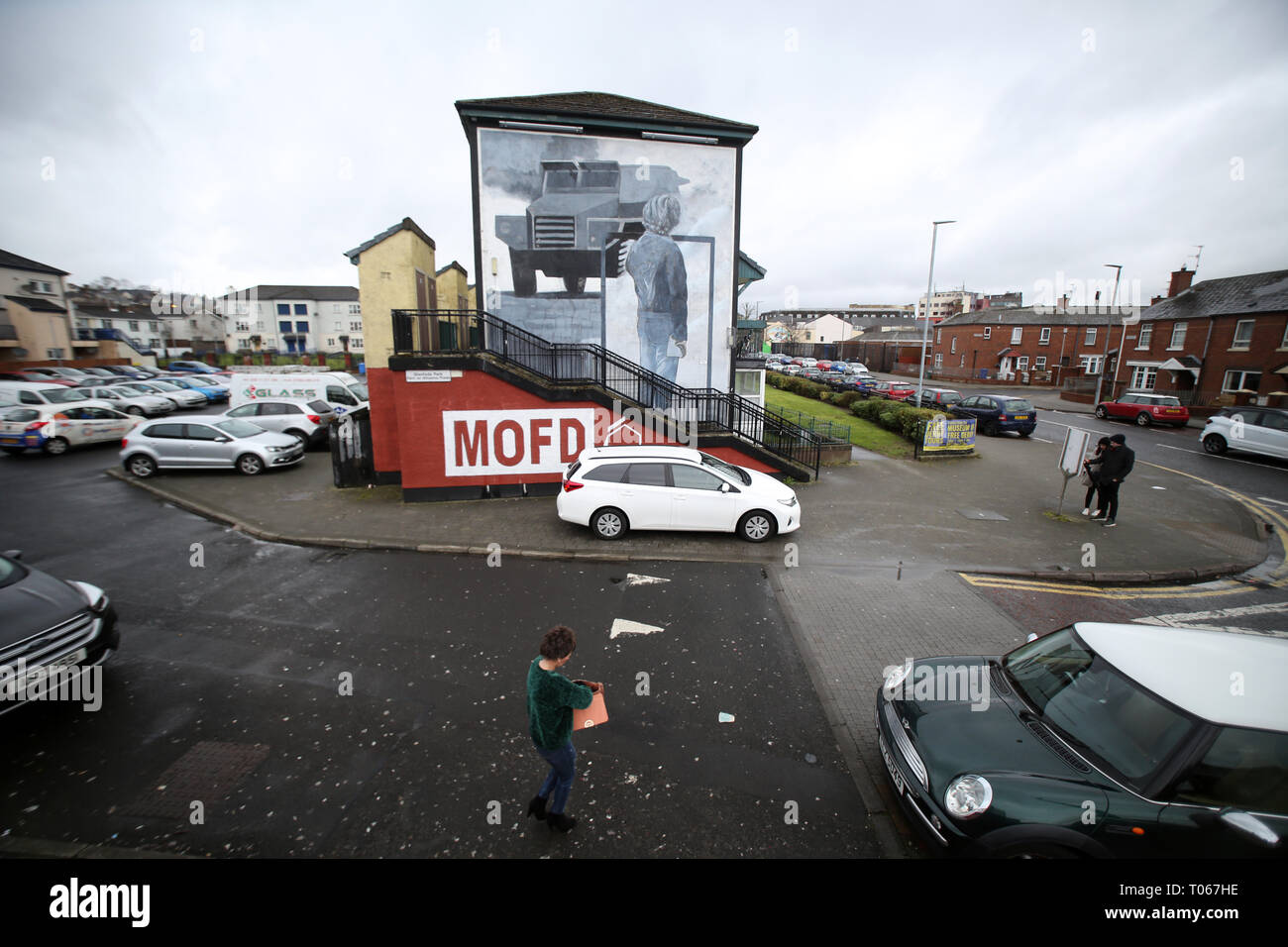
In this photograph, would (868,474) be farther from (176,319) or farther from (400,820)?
(176,319)

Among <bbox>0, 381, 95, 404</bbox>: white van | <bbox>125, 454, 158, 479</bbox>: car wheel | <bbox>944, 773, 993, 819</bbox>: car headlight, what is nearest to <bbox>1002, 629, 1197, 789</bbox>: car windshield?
<bbox>944, 773, 993, 819</bbox>: car headlight

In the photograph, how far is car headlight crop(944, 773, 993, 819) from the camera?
3.37 m

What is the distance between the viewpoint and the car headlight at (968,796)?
11.1ft

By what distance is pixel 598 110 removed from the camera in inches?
533

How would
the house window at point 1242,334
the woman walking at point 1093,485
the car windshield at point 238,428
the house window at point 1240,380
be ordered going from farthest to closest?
1. the house window at point 1242,334
2. the house window at point 1240,380
3. the car windshield at point 238,428
4. the woman walking at point 1093,485

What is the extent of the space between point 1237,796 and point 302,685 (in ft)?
24.3

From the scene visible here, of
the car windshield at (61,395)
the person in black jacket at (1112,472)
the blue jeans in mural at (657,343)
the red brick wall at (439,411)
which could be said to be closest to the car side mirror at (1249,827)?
the person in black jacket at (1112,472)

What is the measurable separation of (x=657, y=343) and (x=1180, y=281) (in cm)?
4116

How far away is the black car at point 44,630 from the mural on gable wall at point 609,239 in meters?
10.3

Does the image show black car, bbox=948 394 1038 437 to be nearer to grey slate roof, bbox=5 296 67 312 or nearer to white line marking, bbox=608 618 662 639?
white line marking, bbox=608 618 662 639

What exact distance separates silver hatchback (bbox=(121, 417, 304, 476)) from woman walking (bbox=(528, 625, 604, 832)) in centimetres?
1422

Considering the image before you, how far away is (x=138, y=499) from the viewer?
1224 centimetres

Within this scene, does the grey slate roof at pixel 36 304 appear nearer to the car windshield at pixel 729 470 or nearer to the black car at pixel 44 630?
the black car at pixel 44 630
